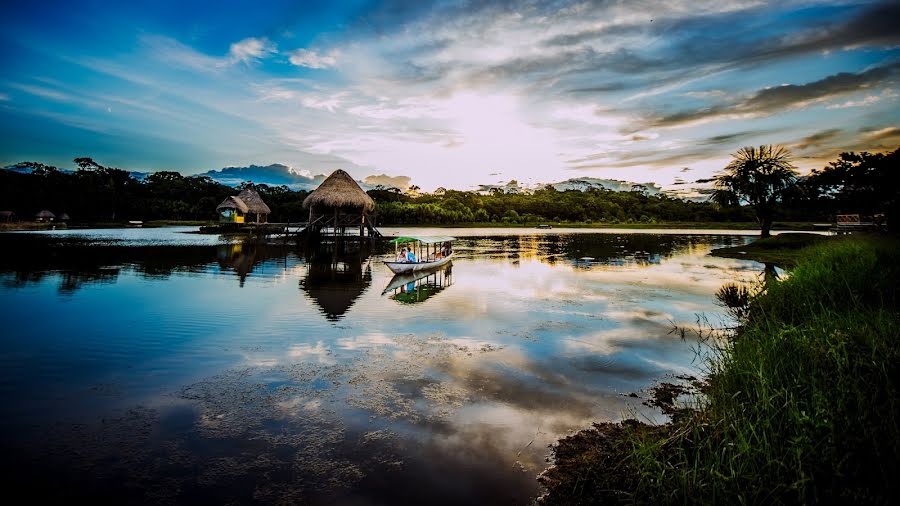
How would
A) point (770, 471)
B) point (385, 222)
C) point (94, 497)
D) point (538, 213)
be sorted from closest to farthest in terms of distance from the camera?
point (770, 471), point (94, 497), point (385, 222), point (538, 213)

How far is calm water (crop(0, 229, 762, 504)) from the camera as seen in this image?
5.32m

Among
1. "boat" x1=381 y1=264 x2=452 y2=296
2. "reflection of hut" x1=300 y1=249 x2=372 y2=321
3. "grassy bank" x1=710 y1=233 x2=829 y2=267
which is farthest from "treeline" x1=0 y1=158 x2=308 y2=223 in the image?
"grassy bank" x1=710 y1=233 x2=829 y2=267

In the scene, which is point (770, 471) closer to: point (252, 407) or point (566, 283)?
point (252, 407)

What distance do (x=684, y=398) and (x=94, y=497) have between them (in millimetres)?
8322

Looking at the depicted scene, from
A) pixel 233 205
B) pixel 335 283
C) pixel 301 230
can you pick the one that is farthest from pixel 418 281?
pixel 233 205

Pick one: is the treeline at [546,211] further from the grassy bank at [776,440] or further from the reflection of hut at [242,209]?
the grassy bank at [776,440]

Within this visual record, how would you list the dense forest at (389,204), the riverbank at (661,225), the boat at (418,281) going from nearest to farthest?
1. the dense forest at (389,204)
2. the boat at (418,281)
3. the riverbank at (661,225)

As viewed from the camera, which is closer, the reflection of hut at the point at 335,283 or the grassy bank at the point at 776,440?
the grassy bank at the point at 776,440

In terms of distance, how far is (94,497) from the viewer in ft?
15.7

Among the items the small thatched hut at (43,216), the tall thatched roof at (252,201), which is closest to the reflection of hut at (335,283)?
the tall thatched roof at (252,201)

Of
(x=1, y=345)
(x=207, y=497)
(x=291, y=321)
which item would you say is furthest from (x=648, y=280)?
(x=1, y=345)

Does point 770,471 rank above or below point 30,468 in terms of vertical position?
above

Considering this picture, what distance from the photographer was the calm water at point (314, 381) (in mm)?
5324

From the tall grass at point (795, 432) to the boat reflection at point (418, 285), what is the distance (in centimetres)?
1210
